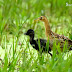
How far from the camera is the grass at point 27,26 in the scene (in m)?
2.74

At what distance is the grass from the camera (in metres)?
2.74

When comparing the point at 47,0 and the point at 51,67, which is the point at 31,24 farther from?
the point at 51,67

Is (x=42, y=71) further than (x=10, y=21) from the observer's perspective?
A: No

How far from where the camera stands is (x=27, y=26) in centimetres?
445

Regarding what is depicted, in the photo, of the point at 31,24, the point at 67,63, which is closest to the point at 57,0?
the point at 31,24

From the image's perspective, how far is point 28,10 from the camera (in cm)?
520

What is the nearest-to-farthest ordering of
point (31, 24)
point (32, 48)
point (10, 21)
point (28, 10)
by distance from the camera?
1. point (32, 48)
2. point (10, 21)
3. point (31, 24)
4. point (28, 10)

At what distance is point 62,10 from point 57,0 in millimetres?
280

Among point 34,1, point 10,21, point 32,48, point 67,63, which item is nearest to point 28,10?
point 34,1

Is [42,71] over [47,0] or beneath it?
beneath

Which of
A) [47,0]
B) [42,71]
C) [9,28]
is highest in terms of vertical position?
[47,0]

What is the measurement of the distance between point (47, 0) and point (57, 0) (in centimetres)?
30

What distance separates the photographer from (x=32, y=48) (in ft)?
11.6

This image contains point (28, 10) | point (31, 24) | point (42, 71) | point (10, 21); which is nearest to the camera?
point (42, 71)
